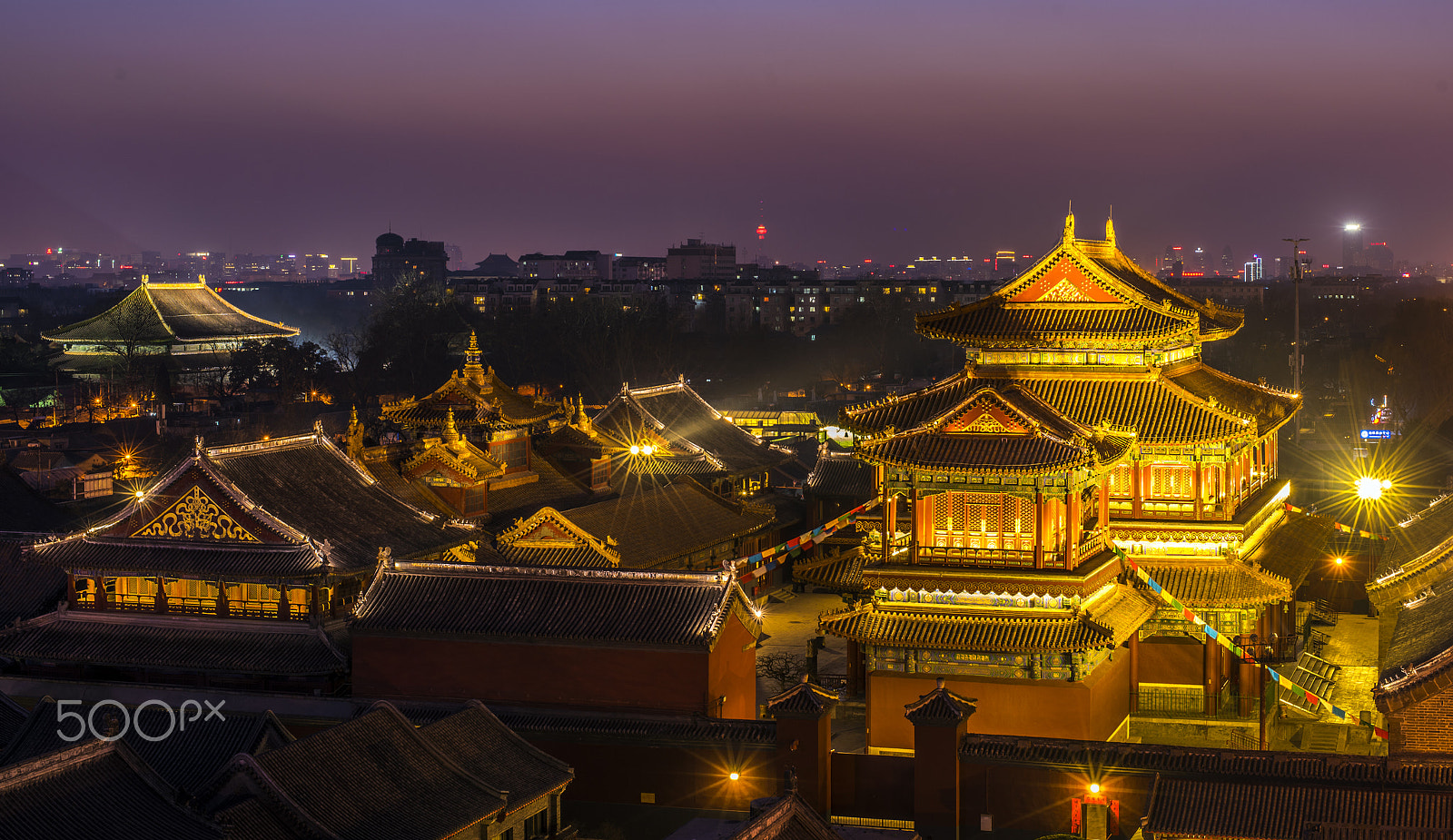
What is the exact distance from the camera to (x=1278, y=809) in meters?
21.7

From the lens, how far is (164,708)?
25750 mm

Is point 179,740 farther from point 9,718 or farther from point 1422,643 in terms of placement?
point 1422,643

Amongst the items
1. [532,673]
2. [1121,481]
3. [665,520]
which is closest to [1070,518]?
[1121,481]

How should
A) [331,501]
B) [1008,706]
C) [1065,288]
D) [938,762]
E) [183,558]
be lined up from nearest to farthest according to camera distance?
[938,762] < [1008,706] < [183,558] < [1065,288] < [331,501]

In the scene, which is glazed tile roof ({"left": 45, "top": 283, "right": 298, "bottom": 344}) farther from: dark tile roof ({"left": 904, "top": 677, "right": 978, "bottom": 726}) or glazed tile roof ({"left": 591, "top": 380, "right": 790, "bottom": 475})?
dark tile roof ({"left": 904, "top": 677, "right": 978, "bottom": 726})

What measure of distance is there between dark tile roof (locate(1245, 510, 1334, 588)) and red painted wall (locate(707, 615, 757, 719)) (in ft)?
33.5

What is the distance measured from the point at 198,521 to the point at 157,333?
72.4m

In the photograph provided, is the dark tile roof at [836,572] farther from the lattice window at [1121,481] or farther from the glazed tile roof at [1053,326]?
the lattice window at [1121,481]

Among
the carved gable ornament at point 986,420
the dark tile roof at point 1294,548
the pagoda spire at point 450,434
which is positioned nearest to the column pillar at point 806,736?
the carved gable ornament at point 986,420

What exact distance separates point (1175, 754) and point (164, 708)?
15.6 m

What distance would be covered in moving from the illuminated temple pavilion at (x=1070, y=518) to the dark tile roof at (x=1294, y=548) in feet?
0.25

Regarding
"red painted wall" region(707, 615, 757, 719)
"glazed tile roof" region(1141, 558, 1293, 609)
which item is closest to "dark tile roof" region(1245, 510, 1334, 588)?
"glazed tile roof" region(1141, 558, 1293, 609)

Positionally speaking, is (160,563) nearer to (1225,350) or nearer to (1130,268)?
(1130,268)

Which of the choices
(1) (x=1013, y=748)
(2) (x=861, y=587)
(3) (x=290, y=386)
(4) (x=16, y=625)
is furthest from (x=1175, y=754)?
(3) (x=290, y=386)
